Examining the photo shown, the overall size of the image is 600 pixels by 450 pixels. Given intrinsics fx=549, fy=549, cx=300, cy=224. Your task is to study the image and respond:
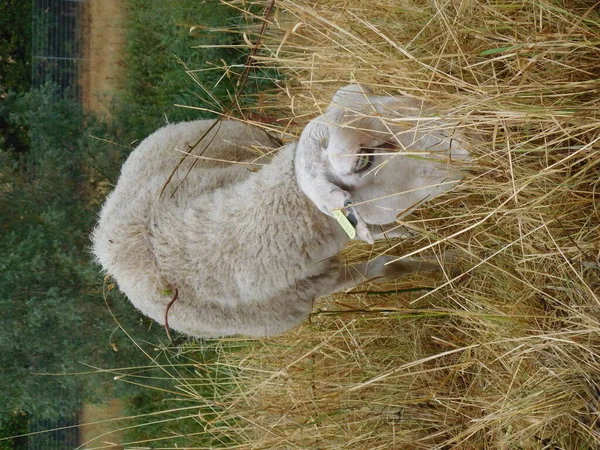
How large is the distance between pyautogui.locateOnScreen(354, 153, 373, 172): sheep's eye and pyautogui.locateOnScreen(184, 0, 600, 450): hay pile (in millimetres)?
416

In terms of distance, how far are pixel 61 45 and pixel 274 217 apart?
484cm

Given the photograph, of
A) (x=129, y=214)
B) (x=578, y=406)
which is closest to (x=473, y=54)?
(x=578, y=406)

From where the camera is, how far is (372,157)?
9.42 feet

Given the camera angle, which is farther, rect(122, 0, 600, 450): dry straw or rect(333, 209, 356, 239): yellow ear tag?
rect(333, 209, 356, 239): yellow ear tag

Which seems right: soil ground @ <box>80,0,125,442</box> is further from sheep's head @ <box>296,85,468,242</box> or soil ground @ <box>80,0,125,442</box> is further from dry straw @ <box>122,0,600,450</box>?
sheep's head @ <box>296,85,468,242</box>

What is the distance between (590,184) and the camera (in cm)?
268

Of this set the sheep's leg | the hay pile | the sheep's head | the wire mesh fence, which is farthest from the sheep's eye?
the wire mesh fence

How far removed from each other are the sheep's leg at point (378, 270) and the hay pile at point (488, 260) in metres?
0.17

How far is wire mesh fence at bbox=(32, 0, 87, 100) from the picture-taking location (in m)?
6.59

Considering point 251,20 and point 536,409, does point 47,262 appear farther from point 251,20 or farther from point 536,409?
point 536,409

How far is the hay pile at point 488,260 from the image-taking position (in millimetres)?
2545

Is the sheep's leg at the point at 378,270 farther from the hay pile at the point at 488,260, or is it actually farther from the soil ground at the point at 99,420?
the soil ground at the point at 99,420

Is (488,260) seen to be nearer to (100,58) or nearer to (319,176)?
(319,176)

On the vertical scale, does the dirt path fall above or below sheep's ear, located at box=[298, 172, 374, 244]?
below
